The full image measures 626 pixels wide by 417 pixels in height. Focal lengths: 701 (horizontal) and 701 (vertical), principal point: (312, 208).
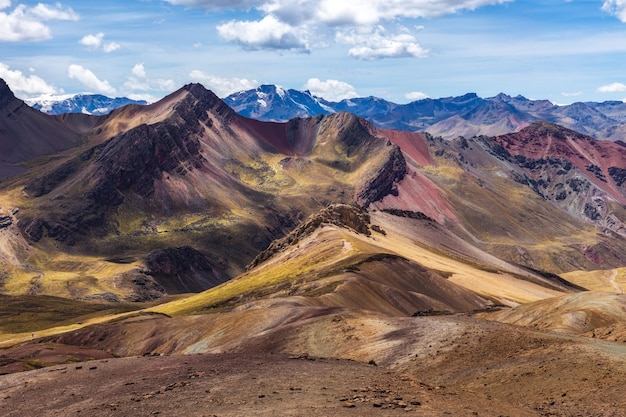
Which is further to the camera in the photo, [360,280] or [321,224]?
[321,224]

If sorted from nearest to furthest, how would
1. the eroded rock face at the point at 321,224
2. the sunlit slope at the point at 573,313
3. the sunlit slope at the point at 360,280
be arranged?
the sunlit slope at the point at 573,313, the sunlit slope at the point at 360,280, the eroded rock face at the point at 321,224

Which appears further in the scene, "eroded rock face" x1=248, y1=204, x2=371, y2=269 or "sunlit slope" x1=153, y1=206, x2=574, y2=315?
"eroded rock face" x1=248, y1=204, x2=371, y2=269

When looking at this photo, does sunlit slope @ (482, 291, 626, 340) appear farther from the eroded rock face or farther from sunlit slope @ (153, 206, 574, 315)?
the eroded rock face

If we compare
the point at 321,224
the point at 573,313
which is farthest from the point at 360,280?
the point at 321,224

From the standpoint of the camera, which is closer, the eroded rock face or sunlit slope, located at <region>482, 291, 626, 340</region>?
sunlit slope, located at <region>482, 291, 626, 340</region>

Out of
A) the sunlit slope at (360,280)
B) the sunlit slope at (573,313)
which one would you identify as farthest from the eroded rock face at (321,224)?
the sunlit slope at (573,313)

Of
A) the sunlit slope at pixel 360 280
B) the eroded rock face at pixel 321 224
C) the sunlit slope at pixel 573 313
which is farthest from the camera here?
the eroded rock face at pixel 321 224

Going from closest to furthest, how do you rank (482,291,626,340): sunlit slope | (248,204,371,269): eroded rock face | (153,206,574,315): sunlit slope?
1. (482,291,626,340): sunlit slope
2. (153,206,574,315): sunlit slope
3. (248,204,371,269): eroded rock face

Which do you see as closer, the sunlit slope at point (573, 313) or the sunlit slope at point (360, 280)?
the sunlit slope at point (573, 313)

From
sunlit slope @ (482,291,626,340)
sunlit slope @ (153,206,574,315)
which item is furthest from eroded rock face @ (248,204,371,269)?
sunlit slope @ (482,291,626,340)

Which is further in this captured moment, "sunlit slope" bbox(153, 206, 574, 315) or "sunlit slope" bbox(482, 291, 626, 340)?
"sunlit slope" bbox(153, 206, 574, 315)

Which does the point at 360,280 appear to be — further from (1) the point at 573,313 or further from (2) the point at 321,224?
(2) the point at 321,224

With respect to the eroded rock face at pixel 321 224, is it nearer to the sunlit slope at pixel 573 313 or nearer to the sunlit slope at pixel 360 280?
the sunlit slope at pixel 360 280

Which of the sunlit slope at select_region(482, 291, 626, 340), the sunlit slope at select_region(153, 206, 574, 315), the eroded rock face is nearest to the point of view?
the sunlit slope at select_region(482, 291, 626, 340)
